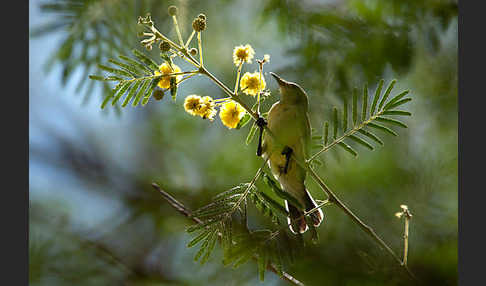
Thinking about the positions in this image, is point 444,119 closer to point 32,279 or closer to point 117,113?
point 117,113

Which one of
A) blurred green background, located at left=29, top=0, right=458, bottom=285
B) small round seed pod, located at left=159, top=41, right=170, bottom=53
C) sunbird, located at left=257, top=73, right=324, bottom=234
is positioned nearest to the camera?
small round seed pod, located at left=159, top=41, right=170, bottom=53

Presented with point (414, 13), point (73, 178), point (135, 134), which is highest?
point (414, 13)

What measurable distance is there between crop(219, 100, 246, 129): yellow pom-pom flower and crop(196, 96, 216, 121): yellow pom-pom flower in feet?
0.08

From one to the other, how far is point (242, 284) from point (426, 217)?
1.88 feet

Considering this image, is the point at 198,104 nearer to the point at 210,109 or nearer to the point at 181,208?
the point at 210,109

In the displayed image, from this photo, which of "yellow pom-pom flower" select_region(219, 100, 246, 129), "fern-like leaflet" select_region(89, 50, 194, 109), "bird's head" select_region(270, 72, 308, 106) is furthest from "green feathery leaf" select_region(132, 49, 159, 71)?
"bird's head" select_region(270, 72, 308, 106)

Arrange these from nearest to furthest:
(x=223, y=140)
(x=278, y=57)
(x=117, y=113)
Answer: (x=117, y=113) < (x=278, y=57) < (x=223, y=140)

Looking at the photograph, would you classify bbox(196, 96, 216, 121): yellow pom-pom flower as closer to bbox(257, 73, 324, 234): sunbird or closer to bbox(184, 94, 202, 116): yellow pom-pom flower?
bbox(184, 94, 202, 116): yellow pom-pom flower

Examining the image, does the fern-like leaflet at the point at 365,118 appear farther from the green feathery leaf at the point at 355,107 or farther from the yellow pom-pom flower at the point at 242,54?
the yellow pom-pom flower at the point at 242,54

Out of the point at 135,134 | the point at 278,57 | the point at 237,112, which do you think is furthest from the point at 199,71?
the point at 135,134

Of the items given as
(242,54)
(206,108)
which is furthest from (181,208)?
(242,54)

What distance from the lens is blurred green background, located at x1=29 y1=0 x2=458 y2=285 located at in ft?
3.69

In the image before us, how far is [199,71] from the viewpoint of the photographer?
0.62 m

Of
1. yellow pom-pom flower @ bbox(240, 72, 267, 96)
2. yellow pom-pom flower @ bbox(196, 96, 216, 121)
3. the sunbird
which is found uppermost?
yellow pom-pom flower @ bbox(240, 72, 267, 96)
